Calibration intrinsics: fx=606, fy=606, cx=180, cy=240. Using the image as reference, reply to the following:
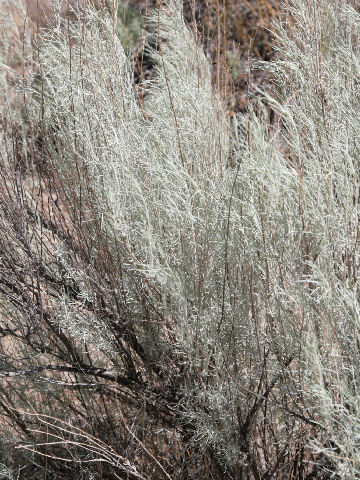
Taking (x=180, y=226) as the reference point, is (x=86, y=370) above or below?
below

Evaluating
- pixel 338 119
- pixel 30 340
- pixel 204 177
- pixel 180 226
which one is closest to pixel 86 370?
pixel 30 340

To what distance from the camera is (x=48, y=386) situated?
Result: 2.84m

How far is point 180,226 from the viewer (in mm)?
2275

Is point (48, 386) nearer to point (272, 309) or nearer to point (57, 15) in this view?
point (272, 309)

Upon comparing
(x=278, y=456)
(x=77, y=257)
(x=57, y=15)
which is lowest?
(x=278, y=456)

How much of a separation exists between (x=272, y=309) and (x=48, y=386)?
1.25m

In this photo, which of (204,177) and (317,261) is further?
(204,177)

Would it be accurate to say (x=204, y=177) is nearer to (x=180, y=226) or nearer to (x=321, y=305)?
(x=180, y=226)

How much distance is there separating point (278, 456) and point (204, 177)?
1098 mm

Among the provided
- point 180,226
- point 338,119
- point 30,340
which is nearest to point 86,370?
point 30,340

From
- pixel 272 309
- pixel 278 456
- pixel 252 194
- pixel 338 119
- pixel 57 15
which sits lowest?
pixel 278 456

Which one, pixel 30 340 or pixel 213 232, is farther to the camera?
pixel 30 340

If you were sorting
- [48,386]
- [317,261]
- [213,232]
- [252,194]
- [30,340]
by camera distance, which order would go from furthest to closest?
[48,386] < [30,340] < [213,232] < [252,194] < [317,261]

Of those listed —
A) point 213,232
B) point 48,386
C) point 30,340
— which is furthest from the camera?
point 48,386
